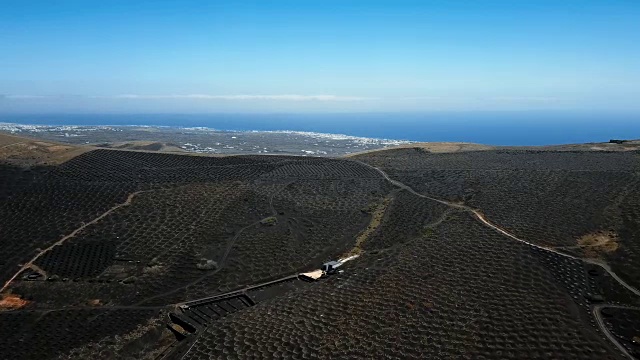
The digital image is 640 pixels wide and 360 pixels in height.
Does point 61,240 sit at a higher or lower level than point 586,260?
lower

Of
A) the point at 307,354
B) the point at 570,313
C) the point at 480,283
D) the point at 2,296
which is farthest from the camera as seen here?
the point at 2,296

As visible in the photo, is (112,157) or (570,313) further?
(112,157)

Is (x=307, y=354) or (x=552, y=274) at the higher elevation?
(x=552, y=274)

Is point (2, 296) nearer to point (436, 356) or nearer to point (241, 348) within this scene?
point (241, 348)

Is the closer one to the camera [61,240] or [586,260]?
[586,260]

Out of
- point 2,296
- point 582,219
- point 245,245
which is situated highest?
point 582,219

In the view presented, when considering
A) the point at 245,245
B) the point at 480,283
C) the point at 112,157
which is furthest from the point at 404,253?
the point at 112,157

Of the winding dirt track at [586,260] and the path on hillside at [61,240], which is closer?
the winding dirt track at [586,260]

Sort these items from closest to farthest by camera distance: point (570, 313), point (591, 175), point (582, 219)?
point (570, 313) → point (582, 219) → point (591, 175)

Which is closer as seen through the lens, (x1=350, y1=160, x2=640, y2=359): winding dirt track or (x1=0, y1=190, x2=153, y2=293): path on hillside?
(x1=350, y1=160, x2=640, y2=359): winding dirt track
